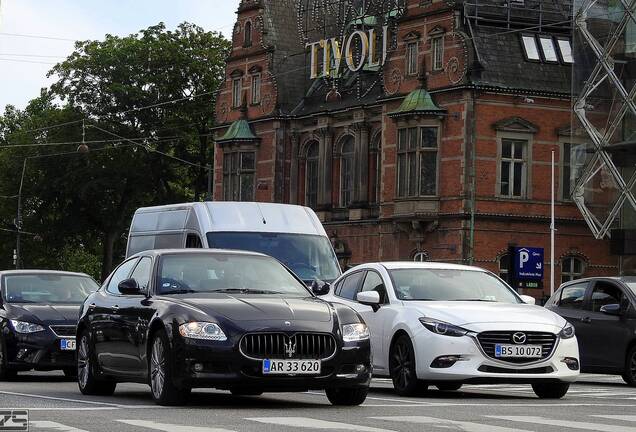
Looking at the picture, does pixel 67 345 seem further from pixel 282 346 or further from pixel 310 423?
pixel 310 423

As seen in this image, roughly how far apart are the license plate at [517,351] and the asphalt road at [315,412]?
0.50m

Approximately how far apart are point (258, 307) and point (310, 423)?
232 centimetres

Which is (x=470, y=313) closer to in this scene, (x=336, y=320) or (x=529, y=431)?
(x=336, y=320)

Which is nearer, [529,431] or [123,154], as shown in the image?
[529,431]

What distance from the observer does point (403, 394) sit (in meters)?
18.8

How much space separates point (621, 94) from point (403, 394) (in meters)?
36.6

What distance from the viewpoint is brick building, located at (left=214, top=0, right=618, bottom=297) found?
5981cm

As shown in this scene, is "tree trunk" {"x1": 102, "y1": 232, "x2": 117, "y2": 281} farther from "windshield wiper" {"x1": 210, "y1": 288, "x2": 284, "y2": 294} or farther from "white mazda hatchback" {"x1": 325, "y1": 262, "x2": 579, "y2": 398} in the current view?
"windshield wiper" {"x1": 210, "y1": 288, "x2": 284, "y2": 294}

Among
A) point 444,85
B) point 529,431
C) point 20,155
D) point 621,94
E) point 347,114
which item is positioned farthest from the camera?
point 20,155

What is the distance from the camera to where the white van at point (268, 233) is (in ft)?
88.2

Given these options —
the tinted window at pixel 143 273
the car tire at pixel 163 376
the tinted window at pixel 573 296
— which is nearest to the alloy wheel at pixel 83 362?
the tinted window at pixel 143 273

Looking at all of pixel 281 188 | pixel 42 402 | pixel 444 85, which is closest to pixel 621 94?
pixel 444 85

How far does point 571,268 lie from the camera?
61531mm

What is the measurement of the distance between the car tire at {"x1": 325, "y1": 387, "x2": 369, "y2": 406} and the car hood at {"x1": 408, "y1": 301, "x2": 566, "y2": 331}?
2.79 metres
